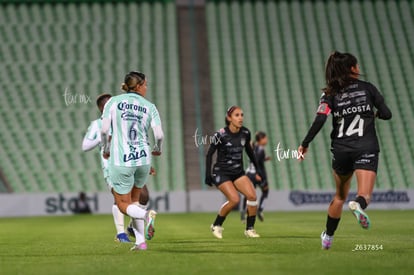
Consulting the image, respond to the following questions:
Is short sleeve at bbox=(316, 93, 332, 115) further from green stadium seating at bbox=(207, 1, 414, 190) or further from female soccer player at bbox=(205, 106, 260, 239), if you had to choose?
green stadium seating at bbox=(207, 1, 414, 190)

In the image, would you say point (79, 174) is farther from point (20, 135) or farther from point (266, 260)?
point (266, 260)

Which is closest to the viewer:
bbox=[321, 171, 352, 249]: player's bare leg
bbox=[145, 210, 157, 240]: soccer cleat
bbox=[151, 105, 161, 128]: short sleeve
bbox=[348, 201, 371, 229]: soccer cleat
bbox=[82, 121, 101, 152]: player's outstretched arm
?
bbox=[348, 201, 371, 229]: soccer cleat

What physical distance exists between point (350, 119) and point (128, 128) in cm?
270

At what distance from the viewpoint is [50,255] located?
979 cm

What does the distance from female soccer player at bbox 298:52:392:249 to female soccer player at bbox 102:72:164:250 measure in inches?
81.0

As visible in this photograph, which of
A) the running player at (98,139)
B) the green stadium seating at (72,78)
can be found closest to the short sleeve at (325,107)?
the running player at (98,139)

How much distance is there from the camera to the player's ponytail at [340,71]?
8898 millimetres

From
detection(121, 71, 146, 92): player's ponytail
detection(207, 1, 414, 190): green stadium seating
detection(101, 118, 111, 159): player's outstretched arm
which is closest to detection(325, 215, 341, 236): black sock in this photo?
detection(101, 118, 111, 159): player's outstretched arm

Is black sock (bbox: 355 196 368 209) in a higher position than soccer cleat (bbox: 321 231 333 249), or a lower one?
higher

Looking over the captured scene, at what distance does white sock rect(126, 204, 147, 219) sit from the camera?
958 cm

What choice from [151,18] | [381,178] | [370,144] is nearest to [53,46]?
[151,18]

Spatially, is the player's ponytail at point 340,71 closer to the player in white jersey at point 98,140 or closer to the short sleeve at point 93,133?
the player in white jersey at point 98,140

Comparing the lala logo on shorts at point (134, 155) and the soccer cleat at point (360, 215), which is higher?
the lala logo on shorts at point (134, 155)

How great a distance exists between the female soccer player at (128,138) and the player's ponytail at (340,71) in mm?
2189
